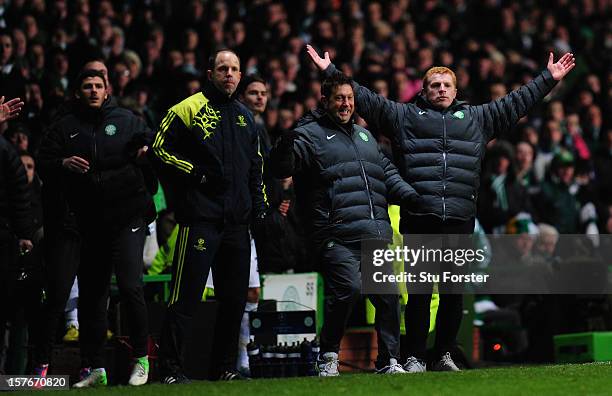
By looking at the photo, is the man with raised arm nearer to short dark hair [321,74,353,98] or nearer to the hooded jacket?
short dark hair [321,74,353,98]

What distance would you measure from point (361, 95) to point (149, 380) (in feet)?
9.10

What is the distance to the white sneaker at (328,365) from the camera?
9.38 metres

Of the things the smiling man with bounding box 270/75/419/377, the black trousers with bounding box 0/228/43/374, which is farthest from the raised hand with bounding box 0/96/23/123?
the smiling man with bounding box 270/75/419/377

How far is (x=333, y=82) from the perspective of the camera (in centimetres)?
960

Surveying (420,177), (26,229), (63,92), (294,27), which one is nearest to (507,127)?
(420,177)

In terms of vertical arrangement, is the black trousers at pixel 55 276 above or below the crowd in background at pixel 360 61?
below

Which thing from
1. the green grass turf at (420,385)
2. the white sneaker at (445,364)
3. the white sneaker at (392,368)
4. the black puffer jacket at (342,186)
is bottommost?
the green grass turf at (420,385)

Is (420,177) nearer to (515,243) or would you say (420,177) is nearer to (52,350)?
(52,350)

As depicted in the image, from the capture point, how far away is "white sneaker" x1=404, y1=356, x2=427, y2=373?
9.55 meters

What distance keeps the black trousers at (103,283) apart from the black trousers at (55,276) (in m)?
0.25

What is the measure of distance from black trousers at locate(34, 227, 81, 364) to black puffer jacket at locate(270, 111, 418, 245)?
1754mm

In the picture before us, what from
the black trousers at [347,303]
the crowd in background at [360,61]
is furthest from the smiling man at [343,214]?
the crowd in background at [360,61]

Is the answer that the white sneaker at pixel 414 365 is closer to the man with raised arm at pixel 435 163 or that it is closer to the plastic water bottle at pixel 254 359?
the man with raised arm at pixel 435 163

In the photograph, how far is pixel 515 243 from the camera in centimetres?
1428
